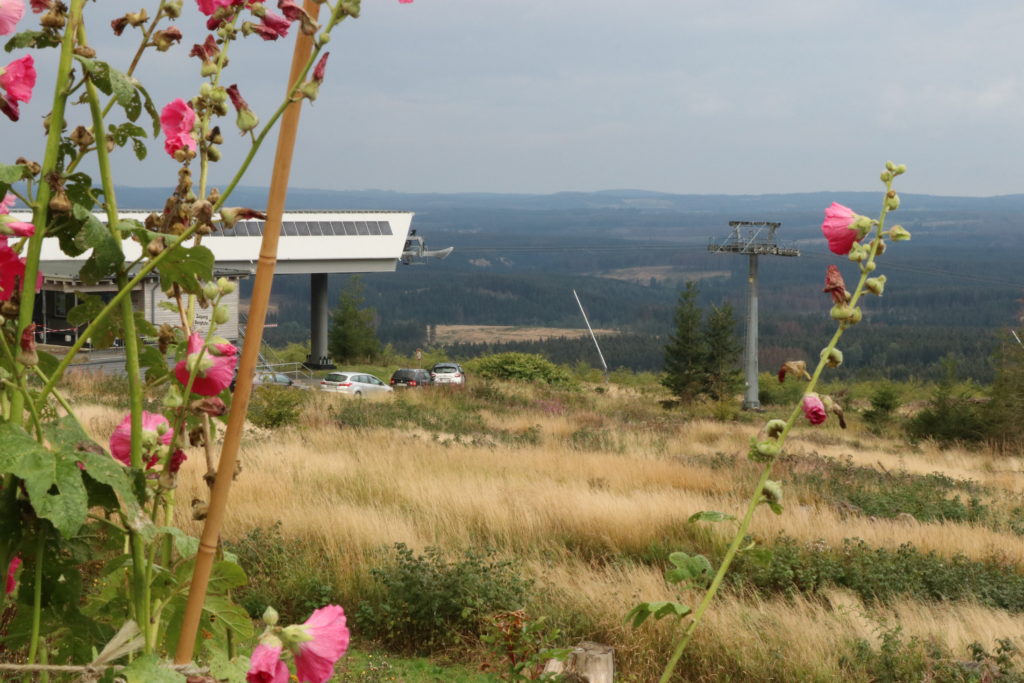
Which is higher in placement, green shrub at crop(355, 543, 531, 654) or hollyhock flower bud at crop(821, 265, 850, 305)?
hollyhock flower bud at crop(821, 265, 850, 305)

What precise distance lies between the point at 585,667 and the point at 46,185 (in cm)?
363

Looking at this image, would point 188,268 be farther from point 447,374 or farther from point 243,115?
point 447,374

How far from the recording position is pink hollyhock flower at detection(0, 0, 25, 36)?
1267 millimetres

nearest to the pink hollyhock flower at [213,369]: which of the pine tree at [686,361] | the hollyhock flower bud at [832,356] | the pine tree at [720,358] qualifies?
the hollyhock flower bud at [832,356]

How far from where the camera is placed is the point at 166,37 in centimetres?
134

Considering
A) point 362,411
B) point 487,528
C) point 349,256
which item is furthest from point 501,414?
point 349,256

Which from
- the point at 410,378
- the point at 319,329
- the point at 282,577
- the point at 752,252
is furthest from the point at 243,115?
the point at 319,329

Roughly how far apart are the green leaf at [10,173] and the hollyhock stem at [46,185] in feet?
0.09

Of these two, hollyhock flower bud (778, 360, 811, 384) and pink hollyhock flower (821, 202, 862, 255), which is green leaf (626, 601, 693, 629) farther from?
pink hollyhock flower (821, 202, 862, 255)

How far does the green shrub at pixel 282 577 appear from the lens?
585cm

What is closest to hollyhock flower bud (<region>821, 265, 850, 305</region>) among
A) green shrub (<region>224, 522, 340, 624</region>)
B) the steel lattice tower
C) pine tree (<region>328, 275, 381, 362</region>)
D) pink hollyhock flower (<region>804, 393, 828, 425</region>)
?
pink hollyhock flower (<region>804, 393, 828, 425</region>)

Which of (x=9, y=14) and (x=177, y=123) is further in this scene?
(x=177, y=123)

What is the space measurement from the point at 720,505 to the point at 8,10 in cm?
819

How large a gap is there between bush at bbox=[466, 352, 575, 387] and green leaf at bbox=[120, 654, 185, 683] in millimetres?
32741
